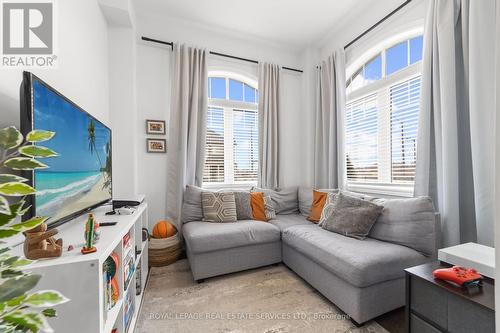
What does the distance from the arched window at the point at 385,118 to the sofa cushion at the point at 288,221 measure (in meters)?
0.81

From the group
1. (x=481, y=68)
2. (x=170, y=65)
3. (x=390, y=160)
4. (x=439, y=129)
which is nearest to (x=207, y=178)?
(x=170, y=65)

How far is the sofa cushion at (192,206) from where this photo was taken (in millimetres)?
2617

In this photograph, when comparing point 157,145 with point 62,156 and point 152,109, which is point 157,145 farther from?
point 62,156

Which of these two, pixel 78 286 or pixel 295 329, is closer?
pixel 78 286

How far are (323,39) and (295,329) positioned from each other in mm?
3523

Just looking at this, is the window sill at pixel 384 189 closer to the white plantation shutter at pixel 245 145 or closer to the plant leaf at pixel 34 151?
the white plantation shutter at pixel 245 145

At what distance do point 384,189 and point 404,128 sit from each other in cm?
70

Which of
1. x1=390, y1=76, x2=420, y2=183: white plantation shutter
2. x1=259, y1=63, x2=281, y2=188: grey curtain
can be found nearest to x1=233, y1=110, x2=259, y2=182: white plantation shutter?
x1=259, y1=63, x2=281, y2=188: grey curtain

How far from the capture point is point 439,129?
6.24 ft

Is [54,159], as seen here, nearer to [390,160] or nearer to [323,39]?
[390,160]

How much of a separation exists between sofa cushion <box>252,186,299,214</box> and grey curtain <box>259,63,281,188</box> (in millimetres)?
181

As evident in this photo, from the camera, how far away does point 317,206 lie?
8.69 ft

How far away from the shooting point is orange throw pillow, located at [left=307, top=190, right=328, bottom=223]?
258 centimetres

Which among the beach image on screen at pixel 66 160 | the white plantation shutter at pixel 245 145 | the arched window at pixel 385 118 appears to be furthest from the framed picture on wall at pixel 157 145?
the arched window at pixel 385 118
